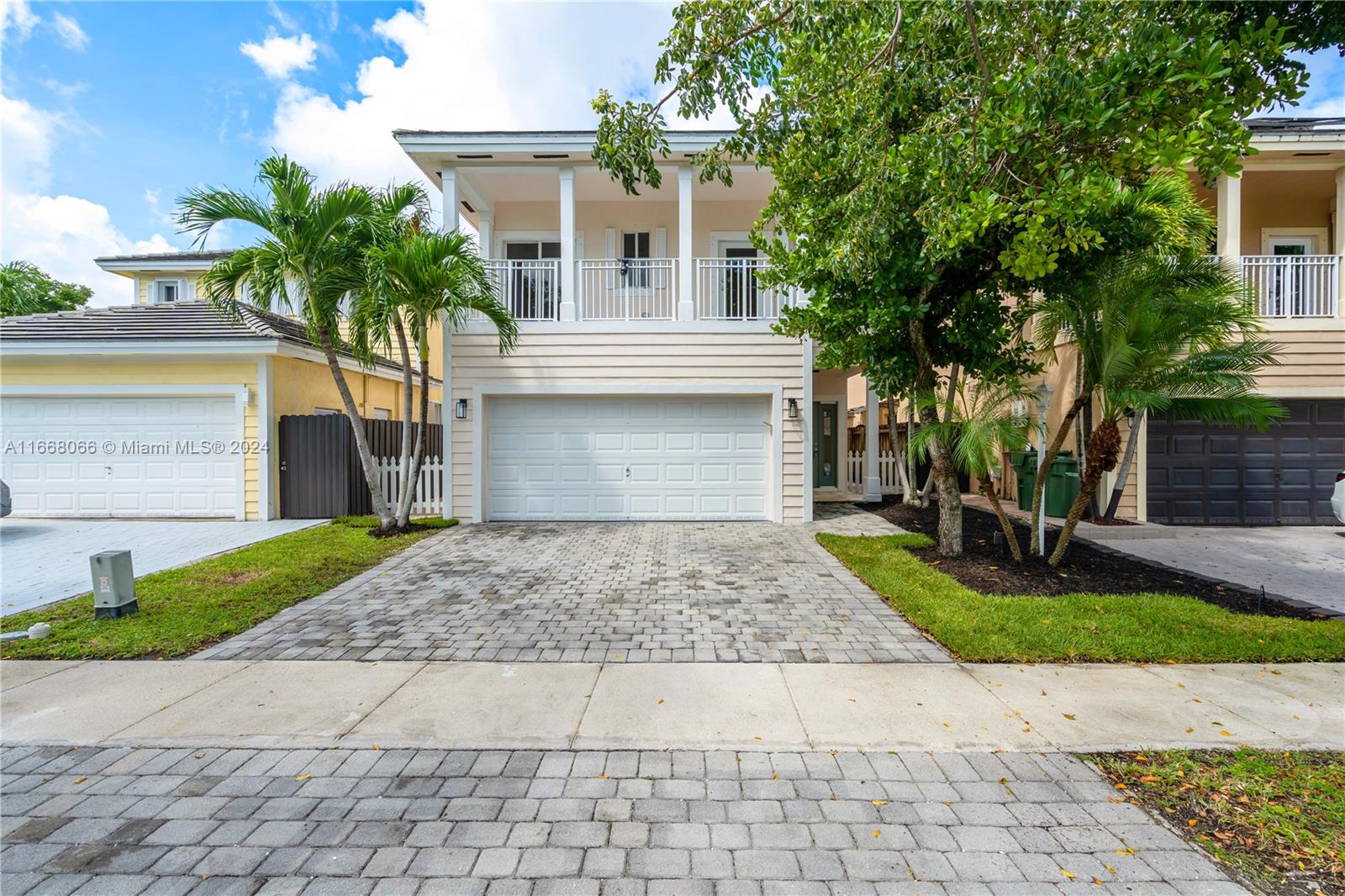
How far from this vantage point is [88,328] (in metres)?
11.1

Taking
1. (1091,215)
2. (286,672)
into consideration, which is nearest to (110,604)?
(286,672)

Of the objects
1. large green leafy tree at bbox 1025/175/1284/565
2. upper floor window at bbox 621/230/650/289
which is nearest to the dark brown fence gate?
upper floor window at bbox 621/230/650/289

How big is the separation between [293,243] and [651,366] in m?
5.80

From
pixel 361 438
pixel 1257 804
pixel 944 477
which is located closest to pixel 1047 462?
pixel 944 477

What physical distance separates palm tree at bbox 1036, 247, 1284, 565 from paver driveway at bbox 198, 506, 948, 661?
3166mm

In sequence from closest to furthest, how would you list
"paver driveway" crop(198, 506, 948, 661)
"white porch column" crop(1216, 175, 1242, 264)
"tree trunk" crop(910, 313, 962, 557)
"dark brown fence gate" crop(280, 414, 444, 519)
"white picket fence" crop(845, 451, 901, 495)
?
"paver driveway" crop(198, 506, 948, 661) → "tree trunk" crop(910, 313, 962, 557) → "white porch column" crop(1216, 175, 1242, 264) → "dark brown fence gate" crop(280, 414, 444, 519) → "white picket fence" crop(845, 451, 901, 495)

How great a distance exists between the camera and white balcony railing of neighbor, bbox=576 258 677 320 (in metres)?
11.0

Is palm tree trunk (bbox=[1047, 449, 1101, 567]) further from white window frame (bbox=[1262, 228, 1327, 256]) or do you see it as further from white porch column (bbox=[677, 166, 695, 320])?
white window frame (bbox=[1262, 228, 1327, 256])

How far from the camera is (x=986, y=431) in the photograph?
6.38 metres

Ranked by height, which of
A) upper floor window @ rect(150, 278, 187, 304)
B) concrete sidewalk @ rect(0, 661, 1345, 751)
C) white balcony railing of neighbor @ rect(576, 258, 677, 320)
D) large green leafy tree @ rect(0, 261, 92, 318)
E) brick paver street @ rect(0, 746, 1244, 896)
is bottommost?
brick paver street @ rect(0, 746, 1244, 896)

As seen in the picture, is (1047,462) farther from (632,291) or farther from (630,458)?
(632,291)

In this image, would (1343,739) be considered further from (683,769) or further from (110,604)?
(110,604)

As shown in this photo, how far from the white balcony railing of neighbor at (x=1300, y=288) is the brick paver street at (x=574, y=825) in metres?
12.1

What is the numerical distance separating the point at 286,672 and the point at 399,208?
25.4 feet
